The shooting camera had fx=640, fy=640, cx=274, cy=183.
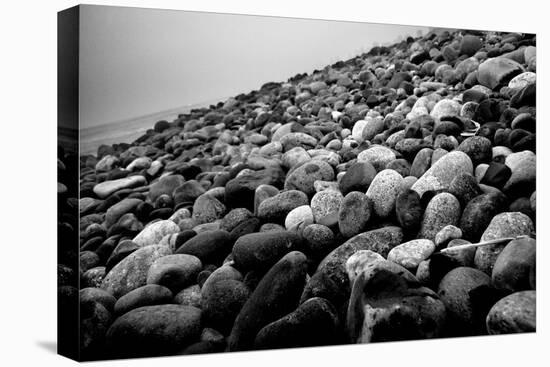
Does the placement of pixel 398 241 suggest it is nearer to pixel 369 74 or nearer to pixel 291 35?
pixel 369 74

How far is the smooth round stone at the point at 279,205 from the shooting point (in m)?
3.82

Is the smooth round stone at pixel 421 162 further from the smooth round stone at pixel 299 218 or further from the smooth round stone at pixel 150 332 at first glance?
the smooth round stone at pixel 150 332

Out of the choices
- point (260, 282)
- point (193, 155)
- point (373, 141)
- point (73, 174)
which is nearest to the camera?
point (73, 174)

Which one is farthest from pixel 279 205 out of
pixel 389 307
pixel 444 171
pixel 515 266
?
pixel 515 266

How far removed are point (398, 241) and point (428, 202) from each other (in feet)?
1.10

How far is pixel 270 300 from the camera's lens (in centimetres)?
353

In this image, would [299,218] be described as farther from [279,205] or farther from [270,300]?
[270,300]

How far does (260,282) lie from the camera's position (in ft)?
11.8

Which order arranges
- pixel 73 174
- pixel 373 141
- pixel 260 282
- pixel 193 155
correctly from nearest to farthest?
pixel 73 174, pixel 260 282, pixel 193 155, pixel 373 141

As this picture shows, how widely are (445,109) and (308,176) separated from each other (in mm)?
1076

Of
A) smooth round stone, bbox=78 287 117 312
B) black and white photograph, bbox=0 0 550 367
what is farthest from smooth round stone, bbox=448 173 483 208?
smooth round stone, bbox=78 287 117 312

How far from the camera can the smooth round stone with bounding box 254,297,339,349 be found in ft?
11.5

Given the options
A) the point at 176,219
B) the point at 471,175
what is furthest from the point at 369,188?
Answer: the point at 176,219

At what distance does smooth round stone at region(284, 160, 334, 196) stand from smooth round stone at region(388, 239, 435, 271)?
600 millimetres
